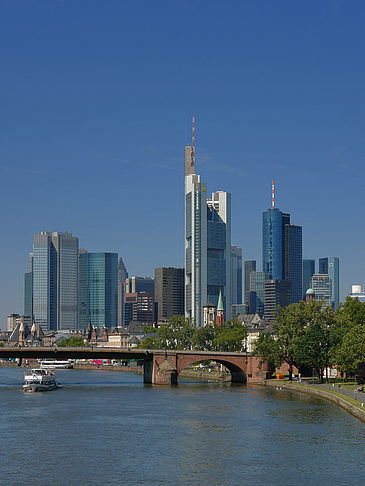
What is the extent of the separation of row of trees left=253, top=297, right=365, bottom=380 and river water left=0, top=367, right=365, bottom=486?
1716 centimetres

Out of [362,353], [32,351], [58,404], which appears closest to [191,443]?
[58,404]

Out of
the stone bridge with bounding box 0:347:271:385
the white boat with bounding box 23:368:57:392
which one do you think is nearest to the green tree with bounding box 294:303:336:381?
the stone bridge with bounding box 0:347:271:385

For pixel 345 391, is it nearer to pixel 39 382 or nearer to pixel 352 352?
pixel 352 352

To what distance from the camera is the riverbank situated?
92713 millimetres

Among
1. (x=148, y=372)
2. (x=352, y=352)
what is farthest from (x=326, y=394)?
(x=148, y=372)

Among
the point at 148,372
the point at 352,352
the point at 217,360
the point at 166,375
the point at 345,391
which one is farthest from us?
the point at 148,372

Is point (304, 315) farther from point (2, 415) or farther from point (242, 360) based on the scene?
point (2, 415)

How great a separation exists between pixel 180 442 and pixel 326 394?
4350 cm

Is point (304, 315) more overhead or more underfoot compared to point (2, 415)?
more overhead

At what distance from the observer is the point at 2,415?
99.4 meters

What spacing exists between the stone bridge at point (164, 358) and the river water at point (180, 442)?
3927 cm

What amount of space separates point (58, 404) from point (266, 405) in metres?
28.8

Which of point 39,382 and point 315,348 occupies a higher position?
point 315,348

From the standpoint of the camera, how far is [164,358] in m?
164
